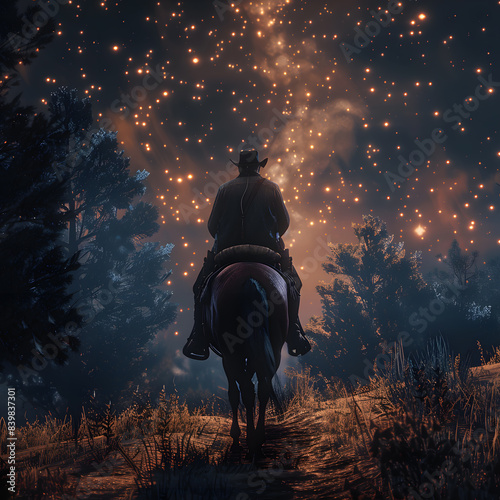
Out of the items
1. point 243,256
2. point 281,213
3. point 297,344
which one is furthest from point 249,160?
point 297,344

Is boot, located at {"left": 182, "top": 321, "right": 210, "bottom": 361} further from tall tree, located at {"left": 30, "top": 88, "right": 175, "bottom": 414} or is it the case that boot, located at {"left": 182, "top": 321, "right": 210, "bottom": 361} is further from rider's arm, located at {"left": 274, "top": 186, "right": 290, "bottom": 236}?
tall tree, located at {"left": 30, "top": 88, "right": 175, "bottom": 414}

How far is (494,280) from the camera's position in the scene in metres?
43.5

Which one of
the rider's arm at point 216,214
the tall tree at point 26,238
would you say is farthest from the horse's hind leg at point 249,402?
the tall tree at point 26,238

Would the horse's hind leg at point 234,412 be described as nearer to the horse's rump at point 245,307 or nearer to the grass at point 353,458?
the grass at point 353,458

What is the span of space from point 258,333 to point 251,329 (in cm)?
8

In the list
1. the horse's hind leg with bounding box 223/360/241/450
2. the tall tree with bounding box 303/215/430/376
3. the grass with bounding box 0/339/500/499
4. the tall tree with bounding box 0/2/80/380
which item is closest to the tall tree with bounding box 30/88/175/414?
the tall tree with bounding box 0/2/80/380

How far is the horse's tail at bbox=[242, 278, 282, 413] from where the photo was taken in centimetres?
310

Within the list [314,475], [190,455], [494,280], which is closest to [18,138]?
[190,455]

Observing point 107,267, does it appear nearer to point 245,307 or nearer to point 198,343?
point 198,343

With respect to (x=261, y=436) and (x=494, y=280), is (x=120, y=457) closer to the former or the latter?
(x=261, y=436)

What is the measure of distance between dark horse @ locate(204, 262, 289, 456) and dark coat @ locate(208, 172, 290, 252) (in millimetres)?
762

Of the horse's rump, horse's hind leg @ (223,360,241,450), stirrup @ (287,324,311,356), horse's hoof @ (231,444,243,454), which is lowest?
horse's hoof @ (231,444,243,454)

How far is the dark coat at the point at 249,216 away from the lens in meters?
4.19

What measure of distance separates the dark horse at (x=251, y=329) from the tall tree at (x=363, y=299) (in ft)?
67.0
